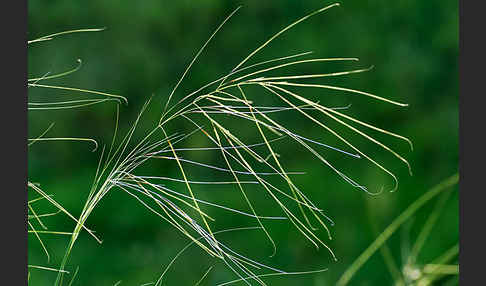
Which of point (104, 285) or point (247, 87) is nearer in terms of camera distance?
point (104, 285)

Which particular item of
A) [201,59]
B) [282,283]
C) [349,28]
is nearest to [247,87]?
[201,59]

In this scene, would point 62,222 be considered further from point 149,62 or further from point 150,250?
point 149,62

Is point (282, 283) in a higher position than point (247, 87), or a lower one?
lower

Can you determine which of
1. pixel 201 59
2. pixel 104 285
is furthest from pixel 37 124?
pixel 104 285

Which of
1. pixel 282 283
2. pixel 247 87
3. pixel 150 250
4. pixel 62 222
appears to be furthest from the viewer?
pixel 247 87

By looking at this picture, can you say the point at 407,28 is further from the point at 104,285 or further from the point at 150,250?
the point at 104,285

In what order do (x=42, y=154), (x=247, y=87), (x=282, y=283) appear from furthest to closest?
(x=42, y=154) → (x=247, y=87) → (x=282, y=283)

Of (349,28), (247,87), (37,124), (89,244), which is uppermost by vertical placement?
(349,28)
